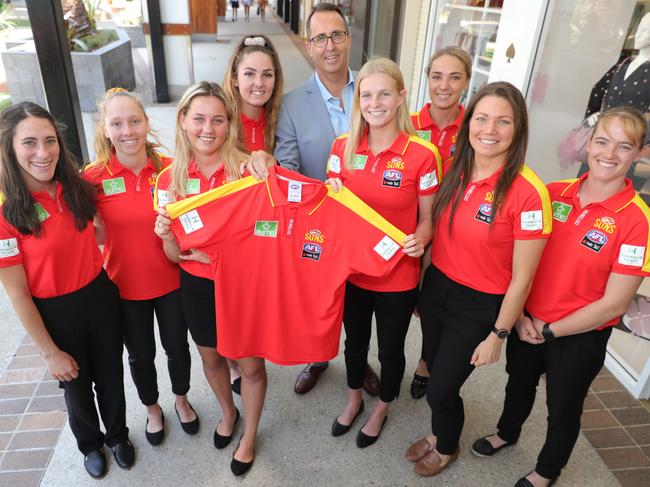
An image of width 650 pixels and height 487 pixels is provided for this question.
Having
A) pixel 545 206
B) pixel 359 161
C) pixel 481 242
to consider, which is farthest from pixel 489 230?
pixel 359 161

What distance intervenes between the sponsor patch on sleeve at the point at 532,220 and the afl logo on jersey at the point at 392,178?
551 mm

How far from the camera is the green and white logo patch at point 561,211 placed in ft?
6.19

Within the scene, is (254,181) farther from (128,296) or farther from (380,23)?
(380,23)

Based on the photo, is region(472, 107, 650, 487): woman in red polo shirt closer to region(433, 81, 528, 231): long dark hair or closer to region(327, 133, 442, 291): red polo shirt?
region(433, 81, 528, 231): long dark hair

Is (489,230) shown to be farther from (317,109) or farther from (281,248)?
(317,109)

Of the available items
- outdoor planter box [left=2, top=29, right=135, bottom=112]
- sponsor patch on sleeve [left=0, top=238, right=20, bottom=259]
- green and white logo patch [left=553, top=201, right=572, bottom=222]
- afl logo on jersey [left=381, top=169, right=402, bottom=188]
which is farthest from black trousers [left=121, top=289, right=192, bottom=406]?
outdoor planter box [left=2, top=29, right=135, bottom=112]

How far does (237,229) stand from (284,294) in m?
0.37

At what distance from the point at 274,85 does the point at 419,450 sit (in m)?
2.17

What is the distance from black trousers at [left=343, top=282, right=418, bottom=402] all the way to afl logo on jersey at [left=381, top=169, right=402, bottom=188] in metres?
0.51

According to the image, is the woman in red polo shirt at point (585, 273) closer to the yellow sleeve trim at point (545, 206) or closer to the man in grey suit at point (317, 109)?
the yellow sleeve trim at point (545, 206)

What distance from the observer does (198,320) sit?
7.27 feet

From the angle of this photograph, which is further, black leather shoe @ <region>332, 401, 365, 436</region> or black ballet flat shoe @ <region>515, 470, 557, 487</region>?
black leather shoe @ <region>332, 401, 365, 436</region>

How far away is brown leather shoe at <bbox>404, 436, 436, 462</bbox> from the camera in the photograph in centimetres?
256

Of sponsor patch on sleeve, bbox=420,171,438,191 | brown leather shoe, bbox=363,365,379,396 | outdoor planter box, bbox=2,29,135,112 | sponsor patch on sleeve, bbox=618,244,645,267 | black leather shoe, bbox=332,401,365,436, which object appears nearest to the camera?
sponsor patch on sleeve, bbox=618,244,645,267
